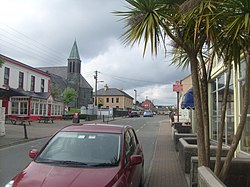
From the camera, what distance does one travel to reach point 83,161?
Result: 188 inches

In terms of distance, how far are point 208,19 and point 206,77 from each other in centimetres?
155

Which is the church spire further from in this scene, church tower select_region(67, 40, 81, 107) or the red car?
the red car

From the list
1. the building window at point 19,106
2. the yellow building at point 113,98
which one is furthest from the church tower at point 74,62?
the building window at point 19,106

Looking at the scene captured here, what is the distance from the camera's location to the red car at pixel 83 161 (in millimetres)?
4051

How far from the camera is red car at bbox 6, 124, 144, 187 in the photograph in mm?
4051

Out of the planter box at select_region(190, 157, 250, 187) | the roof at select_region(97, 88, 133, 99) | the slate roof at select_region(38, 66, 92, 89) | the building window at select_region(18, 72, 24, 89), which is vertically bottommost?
the planter box at select_region(190, 157, 250, 187)

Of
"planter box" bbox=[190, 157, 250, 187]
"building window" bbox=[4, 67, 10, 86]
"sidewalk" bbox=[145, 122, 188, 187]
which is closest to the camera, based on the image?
"planter box" bbox=[190, 157, 250, 187]

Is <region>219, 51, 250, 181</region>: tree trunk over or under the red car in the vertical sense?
over

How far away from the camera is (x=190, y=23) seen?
546 cm

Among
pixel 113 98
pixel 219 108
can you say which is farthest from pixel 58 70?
pixel 219 108

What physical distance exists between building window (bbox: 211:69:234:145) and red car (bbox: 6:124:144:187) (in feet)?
19.0

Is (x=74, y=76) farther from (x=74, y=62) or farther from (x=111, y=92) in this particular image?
(x=111, y=92)

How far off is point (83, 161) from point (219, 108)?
9.00 meters

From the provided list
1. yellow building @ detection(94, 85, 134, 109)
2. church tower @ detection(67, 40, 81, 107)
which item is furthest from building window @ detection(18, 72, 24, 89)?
yellow building @ detection(94, 85, 134, 109)
